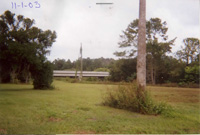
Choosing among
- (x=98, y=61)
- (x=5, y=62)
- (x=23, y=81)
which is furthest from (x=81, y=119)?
(x=98, y=61)

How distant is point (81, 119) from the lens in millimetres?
6617

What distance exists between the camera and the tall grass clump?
25.8 ft

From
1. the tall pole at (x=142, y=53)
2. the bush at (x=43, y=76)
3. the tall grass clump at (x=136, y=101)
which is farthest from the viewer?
the bush at (x=43, y=76)

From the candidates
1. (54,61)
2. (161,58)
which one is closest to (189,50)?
(161,58)

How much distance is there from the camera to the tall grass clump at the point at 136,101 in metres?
7.87

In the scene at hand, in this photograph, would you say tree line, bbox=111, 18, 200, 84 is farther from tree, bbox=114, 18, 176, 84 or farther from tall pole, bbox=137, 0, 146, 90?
→ tall pole, bbox=137, 0, 146, 90

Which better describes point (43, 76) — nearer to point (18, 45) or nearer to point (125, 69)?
point (18, 45)

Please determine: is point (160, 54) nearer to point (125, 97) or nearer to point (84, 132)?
point (125, 97)

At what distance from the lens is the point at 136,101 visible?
8172 millimetres

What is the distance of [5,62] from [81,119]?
15519 millimetres

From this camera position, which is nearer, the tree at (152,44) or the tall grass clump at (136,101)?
the tall grass clump at (136,101)

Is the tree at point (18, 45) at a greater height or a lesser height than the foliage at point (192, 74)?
greater

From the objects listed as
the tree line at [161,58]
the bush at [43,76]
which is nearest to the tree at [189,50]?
the tree line at [161,58]

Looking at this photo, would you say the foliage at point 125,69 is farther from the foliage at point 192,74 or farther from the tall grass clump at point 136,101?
the tall grass clump at point 136,101
